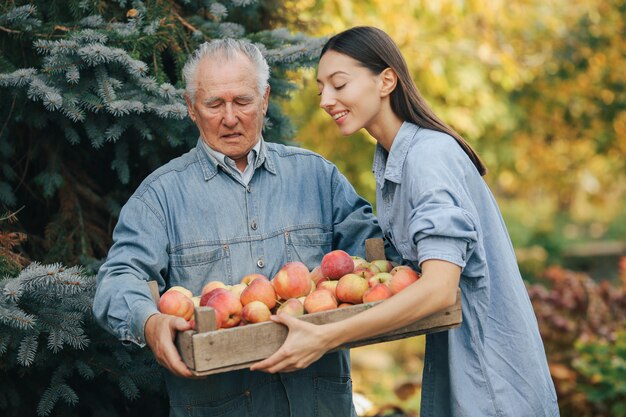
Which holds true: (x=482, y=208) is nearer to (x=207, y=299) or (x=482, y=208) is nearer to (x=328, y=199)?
(x=328, y=199)

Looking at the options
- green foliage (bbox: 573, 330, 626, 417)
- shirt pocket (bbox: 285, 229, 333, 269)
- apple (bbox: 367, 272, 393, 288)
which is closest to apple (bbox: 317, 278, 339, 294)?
apple (bbox: 367, 272, 393, 288)

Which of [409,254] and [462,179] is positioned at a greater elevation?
[462,179]

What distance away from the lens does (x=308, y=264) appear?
279 centimetres

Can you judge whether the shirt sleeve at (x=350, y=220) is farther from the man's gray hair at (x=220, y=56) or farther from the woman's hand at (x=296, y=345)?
the woman's hand at (x=296, y=345)

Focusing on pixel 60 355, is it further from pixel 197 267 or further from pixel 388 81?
pixel 388 81

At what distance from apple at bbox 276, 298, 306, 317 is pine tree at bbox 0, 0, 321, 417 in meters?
0.87

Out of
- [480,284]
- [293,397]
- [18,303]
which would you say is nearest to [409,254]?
[480,284]

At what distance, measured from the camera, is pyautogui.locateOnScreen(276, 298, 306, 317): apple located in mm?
2197

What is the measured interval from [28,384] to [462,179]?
1946 mm

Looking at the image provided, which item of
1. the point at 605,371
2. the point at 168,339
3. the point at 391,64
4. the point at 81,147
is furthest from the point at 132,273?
the point at 605,371

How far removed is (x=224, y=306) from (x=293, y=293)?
0.75ft

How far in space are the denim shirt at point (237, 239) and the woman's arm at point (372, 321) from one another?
1.83ft

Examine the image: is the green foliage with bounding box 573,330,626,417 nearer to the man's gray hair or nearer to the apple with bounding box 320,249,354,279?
the apple with bounding box 320,249,354,279

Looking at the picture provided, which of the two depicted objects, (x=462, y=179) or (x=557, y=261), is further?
(x=557, y=261)
